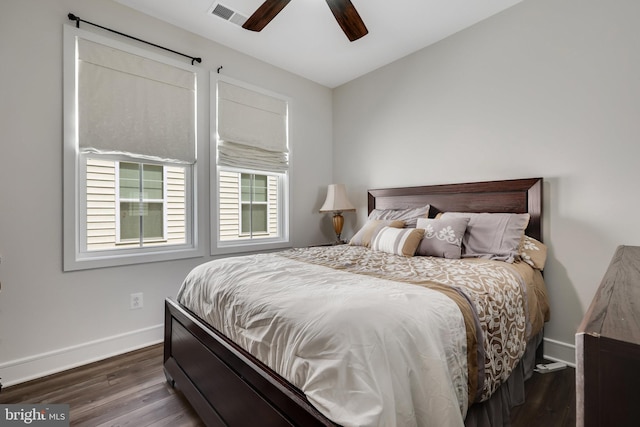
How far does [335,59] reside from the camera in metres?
3.27

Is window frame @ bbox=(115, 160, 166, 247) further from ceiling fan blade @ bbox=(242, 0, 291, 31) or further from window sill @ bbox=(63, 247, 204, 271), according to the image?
ceiling fan blade @ bbox=(242, 0, 291, 31)

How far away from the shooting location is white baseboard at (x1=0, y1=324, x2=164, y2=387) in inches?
76.5

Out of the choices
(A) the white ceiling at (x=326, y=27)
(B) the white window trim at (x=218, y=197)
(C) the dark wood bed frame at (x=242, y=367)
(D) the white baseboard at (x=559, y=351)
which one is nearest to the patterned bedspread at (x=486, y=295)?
(D) the white baseboard at (x=559, y=351)

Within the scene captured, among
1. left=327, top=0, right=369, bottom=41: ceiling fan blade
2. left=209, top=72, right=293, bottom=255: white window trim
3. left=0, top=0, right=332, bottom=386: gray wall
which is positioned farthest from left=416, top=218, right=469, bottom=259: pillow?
left=0, top=0, right=332, bottom=386: gray wall

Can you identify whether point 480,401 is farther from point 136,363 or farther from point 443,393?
point 136,363

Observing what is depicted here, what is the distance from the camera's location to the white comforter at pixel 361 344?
82 cm

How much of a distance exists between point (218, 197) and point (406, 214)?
190 cm

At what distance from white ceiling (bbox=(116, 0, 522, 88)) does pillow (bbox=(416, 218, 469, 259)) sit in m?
1.78

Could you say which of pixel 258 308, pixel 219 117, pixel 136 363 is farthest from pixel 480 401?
pixel 219 117

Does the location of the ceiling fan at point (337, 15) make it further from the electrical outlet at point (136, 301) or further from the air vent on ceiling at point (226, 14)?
the electrical outlet at point (136, 301)

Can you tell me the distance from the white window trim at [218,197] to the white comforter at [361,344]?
1655mm

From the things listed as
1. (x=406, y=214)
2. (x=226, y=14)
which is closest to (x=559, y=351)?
(x=406, y=214)

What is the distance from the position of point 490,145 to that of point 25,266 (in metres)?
3.67

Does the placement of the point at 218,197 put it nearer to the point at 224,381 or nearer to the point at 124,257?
the point at 124,257
